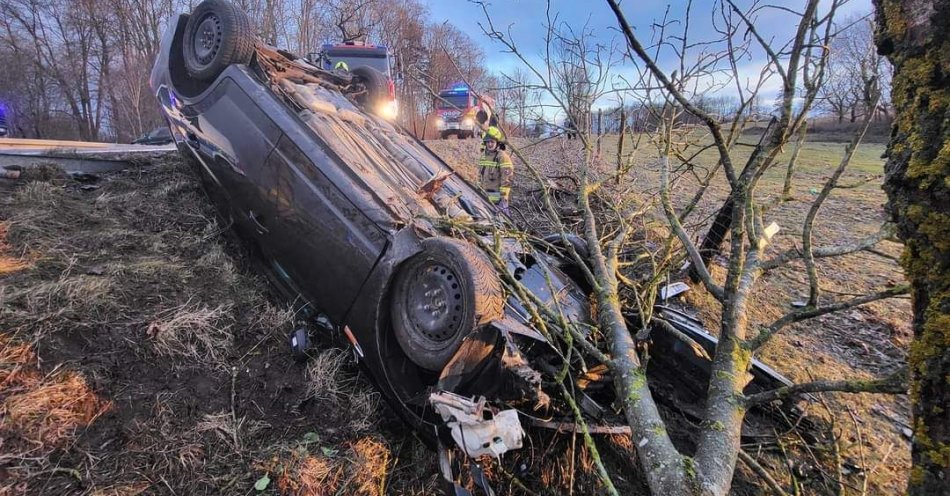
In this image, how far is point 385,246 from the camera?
7.98 feet

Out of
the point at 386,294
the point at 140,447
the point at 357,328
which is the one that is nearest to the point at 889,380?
the point at 386,294

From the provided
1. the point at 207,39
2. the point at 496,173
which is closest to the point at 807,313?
the point at 207,39

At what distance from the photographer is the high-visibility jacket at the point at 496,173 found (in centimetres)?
592

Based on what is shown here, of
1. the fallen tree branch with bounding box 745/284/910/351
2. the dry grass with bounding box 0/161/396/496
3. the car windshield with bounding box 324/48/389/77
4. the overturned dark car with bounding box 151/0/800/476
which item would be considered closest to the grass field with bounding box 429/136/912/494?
the fallen tree branch with bounding box 745/284/910/351

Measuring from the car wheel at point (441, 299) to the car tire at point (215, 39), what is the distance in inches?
90.5

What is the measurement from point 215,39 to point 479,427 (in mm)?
3420

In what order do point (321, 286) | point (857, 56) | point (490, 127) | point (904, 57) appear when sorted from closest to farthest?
1. point (904, 57)
2. point (857, 56)
3. point (321, 286)
4. point (490, 127)

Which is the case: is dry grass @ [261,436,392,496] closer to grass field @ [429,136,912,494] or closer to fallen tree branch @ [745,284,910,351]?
fallen tree branch @ [745,284,910,351]

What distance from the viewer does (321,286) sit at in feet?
8.82

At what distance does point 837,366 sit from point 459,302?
10.4ft

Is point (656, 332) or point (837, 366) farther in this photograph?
point (837, 366)

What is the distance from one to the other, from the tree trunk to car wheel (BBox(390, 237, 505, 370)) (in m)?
1.33

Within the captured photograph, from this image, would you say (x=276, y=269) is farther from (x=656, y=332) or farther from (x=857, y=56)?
(x=857, y=56)

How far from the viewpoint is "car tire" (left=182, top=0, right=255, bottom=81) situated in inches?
133
